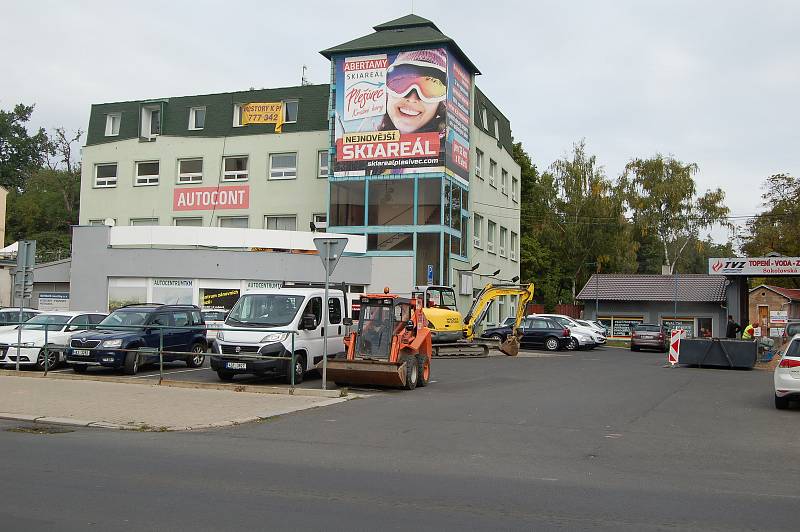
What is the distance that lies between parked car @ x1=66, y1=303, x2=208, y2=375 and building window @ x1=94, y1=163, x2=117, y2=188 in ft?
86.0

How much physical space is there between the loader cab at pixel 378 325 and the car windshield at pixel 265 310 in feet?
5.92

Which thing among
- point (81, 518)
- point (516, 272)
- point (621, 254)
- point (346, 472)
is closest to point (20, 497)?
point (81, 518)

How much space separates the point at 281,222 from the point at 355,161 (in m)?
7.14

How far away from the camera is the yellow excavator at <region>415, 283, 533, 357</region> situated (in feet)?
92.1

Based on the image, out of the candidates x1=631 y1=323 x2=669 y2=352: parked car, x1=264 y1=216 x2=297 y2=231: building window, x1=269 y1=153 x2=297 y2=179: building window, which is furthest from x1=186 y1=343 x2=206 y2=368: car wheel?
x1=631 y1=323 x2=669 y2=352: parked car

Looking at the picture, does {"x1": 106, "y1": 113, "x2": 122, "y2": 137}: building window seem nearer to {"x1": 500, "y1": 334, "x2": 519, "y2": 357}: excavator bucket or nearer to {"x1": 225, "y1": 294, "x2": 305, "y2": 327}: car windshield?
{"x1": 500, "y1": 334, "x2": 519, "y2": 357}: excavator bucket

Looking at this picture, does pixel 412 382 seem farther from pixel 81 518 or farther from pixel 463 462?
pixel 81 518

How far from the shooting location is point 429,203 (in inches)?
1471


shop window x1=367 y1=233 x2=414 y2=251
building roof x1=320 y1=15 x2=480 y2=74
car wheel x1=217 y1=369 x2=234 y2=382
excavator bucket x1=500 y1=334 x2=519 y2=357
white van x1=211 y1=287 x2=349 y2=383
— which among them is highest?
building roof x1=320 y1=15 x2=480 y2=74

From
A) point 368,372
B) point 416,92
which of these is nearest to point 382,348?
point 368,372

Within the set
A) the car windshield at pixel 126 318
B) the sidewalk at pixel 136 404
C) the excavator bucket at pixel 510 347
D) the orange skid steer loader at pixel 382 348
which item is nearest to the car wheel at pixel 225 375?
the sidewalk at pixel 136 404

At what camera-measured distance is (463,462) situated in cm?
907

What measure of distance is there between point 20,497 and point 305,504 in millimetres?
2513

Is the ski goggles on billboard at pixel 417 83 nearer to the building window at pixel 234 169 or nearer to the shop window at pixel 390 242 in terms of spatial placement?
the shop window at pixel 390 242
